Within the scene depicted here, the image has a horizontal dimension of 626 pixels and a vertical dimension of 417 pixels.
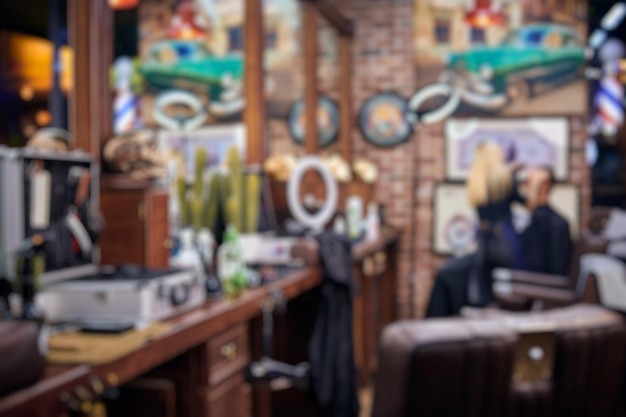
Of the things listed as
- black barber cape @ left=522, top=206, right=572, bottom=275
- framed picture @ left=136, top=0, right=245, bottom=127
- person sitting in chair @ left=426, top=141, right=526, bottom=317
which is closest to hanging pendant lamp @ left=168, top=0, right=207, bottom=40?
framed picture @ left=136, top=0, right=245, bottom=127

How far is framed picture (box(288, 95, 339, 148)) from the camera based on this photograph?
6.58 meters

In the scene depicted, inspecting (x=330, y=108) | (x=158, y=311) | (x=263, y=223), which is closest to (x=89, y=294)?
(x=158, y=311)

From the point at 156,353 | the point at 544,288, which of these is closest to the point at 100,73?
the point at 156,353

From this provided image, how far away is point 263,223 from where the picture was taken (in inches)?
174

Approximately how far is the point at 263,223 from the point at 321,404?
3.85 ft

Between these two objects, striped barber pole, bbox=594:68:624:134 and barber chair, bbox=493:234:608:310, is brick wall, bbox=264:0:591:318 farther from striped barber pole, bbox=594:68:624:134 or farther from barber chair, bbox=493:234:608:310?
striped barber pole, bbox=594:68:624:134

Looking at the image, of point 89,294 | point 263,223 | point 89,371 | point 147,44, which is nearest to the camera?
point 89,371

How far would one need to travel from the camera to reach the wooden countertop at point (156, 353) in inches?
62.9

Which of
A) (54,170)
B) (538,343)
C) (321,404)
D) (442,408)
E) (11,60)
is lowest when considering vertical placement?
(321,404)

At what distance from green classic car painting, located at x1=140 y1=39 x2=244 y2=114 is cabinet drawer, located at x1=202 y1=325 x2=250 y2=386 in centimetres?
195

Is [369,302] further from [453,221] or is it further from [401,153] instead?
[401,153]

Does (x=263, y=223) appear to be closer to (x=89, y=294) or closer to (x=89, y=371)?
(x=89, y=294)

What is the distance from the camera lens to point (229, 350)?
2754 mm

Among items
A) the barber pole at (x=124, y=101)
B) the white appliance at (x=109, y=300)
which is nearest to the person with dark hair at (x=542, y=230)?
the barber pole at (x=124, y=101)
